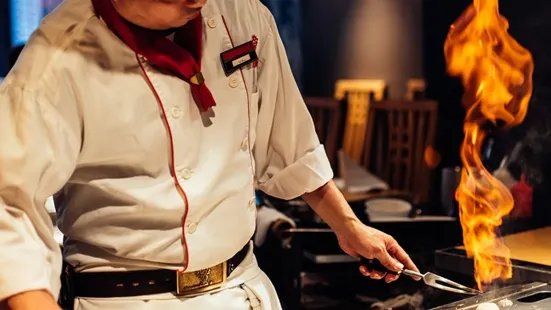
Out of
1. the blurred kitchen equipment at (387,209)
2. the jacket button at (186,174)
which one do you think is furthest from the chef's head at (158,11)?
the blurred kitchen equipment at (387,209)

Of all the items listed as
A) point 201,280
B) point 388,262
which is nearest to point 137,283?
point 201,280

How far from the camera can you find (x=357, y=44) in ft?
13.6

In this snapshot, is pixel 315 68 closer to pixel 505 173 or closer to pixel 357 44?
pixel 357 44

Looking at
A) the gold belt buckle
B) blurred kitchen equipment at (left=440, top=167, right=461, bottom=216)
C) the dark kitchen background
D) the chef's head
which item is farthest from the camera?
blurred kitchen equipment at (left=440, top=167, right=461, bottom=216)

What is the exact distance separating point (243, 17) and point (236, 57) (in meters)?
0.10

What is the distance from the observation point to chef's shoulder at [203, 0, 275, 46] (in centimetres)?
119

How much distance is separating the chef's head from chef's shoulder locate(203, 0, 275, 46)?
15cm

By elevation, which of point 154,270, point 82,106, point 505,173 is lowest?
point 505,173

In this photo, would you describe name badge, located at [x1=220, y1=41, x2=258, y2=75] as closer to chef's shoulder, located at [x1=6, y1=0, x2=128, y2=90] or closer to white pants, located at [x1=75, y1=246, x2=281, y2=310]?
A: chef's shoulder, located at [x1=6, y1=0, x2=128, y2=90]

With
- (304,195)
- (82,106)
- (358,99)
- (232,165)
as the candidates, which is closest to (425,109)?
(358,99)

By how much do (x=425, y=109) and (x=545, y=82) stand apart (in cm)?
108

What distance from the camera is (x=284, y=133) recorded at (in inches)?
50.4

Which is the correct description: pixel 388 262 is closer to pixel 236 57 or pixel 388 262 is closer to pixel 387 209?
pixel 236 57

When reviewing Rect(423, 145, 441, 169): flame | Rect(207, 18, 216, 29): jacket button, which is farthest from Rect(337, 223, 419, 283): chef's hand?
Rect(423, 145, 441, 169): flame
